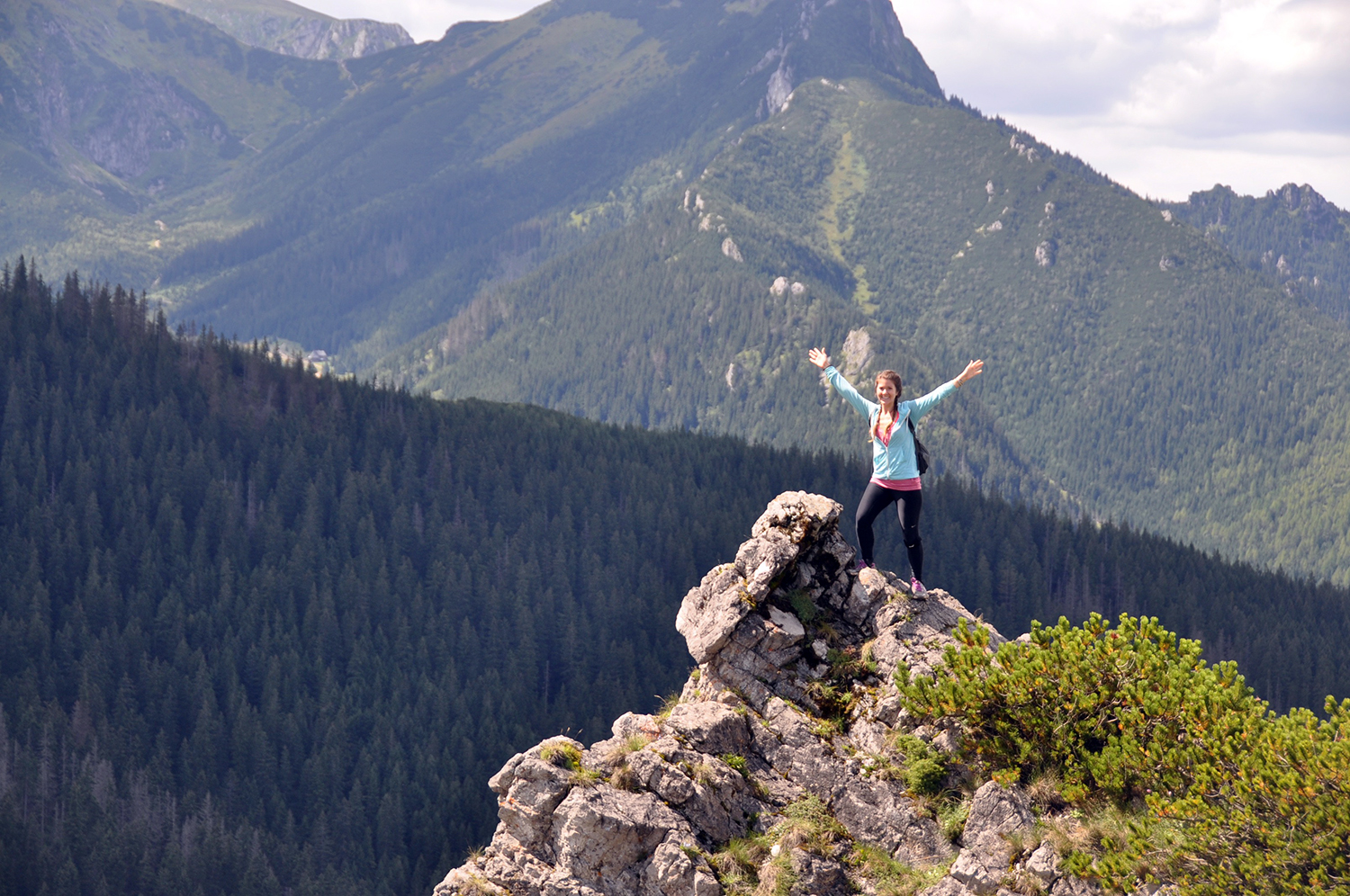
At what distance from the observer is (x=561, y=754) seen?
36312 millimetres

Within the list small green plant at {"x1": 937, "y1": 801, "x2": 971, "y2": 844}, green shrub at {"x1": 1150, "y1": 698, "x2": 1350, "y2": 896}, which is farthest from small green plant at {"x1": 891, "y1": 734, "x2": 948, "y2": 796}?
green shrub at {"x1": 1150, "y1": 698, "x2": 1350, "y2": 896}

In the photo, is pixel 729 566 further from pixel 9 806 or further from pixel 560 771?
pixel 9 806

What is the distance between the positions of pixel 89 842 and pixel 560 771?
183 m

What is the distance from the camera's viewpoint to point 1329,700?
31.6 metres

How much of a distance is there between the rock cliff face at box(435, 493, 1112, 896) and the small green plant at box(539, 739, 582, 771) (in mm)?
52

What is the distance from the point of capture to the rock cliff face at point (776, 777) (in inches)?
1304

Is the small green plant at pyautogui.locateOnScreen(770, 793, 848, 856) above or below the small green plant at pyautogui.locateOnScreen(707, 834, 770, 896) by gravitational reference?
above

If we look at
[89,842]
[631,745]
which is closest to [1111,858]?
[631,745]

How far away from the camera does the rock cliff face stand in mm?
33125

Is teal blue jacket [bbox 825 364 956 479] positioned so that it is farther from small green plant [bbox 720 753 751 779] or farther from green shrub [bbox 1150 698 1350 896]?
green shrub [bbox 1150 698 1350 896]

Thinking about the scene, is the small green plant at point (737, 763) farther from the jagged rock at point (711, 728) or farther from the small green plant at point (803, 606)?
the small green plant at point (803, 606)

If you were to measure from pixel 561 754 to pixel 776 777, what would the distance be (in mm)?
5833

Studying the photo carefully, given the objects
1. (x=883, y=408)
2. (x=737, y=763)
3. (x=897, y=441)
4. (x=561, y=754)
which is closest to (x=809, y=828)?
(x=737, y=763)

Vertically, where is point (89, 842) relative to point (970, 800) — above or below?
below
